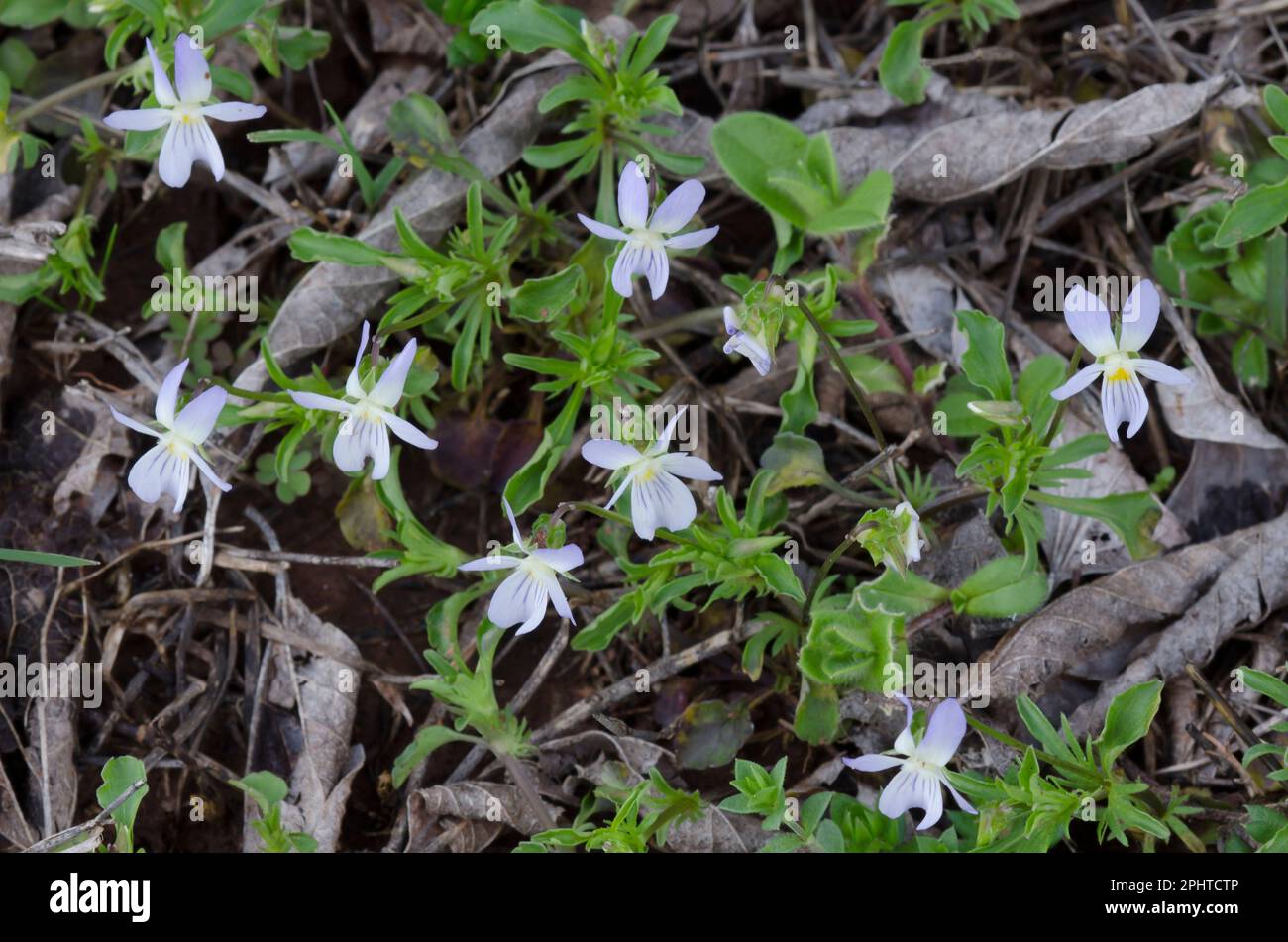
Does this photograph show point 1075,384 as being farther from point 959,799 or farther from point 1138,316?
point 959,799

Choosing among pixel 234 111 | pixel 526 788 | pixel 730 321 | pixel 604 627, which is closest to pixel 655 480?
pixel 730 321

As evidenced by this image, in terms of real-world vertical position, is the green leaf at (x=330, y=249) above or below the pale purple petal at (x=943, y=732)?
above

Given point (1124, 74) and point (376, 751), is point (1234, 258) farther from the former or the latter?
point (376, 751)

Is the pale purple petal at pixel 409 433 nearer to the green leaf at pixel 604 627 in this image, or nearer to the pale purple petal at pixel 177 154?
the green leaf at pixel 604 627

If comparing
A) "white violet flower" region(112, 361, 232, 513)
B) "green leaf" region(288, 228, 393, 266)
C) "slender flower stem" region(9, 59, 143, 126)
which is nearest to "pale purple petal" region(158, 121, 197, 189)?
"green leaf" region(288, 228, 393, 266)

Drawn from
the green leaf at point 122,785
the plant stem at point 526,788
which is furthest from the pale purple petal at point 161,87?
the plant stem at point 526,788

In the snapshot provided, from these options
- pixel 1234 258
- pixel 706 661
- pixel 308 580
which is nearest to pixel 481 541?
pixel 308 580
